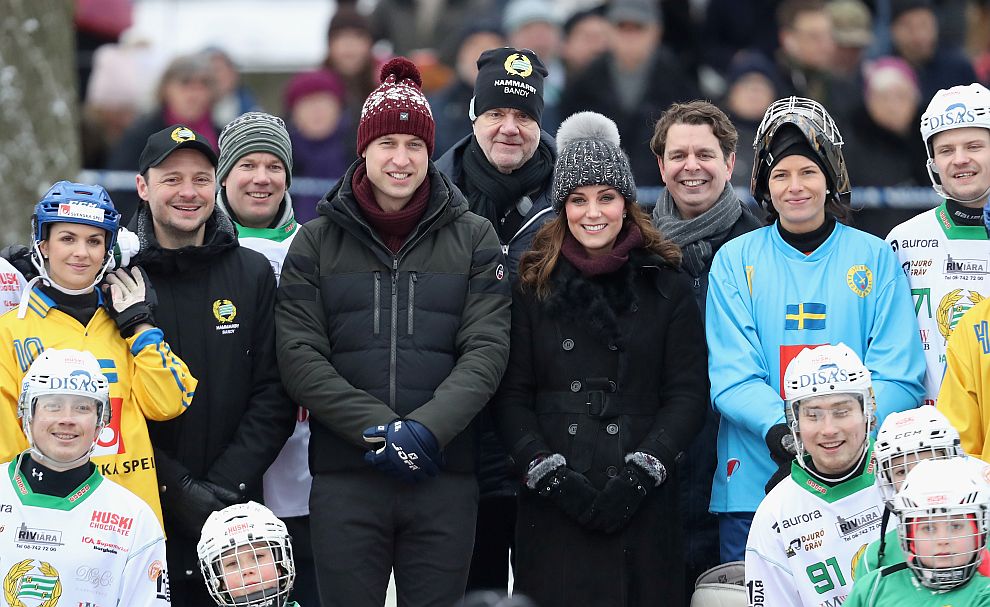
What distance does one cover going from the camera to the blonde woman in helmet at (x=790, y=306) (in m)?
6.58

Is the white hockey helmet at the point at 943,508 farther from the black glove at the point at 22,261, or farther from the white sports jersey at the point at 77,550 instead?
the black glove at the point at 22,261

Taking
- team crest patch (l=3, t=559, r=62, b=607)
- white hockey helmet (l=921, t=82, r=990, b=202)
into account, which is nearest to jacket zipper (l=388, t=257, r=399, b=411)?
team crest patch (l=3, t=559, r=62, b=607)

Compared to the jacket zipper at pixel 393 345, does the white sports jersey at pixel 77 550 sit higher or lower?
lower

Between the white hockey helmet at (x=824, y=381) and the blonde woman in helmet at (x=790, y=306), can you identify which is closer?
the white hockey helmet at (x=824, y=381)

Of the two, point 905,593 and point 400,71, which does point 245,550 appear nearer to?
point 400,71

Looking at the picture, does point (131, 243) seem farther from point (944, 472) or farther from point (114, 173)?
point (114, 173)

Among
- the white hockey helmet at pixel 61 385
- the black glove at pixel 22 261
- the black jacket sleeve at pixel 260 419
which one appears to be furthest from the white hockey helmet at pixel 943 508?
the black glove at pixel 22 261

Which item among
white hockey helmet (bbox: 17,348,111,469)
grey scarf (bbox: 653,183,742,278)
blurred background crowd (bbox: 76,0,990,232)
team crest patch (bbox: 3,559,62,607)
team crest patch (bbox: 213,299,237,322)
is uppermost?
blurred background crowd (bbox: 76,0,990,232)

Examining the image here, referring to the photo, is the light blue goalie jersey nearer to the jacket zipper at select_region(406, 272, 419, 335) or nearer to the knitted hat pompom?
the jacket zipper at select_region(406, 272, 419, 335)

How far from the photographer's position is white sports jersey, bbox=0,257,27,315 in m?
6.73

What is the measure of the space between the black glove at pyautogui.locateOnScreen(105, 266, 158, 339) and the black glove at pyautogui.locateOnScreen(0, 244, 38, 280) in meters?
0.31

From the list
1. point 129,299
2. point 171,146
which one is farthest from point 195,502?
point 171,146

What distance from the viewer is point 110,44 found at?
44.7 feet

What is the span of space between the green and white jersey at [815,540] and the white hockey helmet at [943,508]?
1.94 ft
